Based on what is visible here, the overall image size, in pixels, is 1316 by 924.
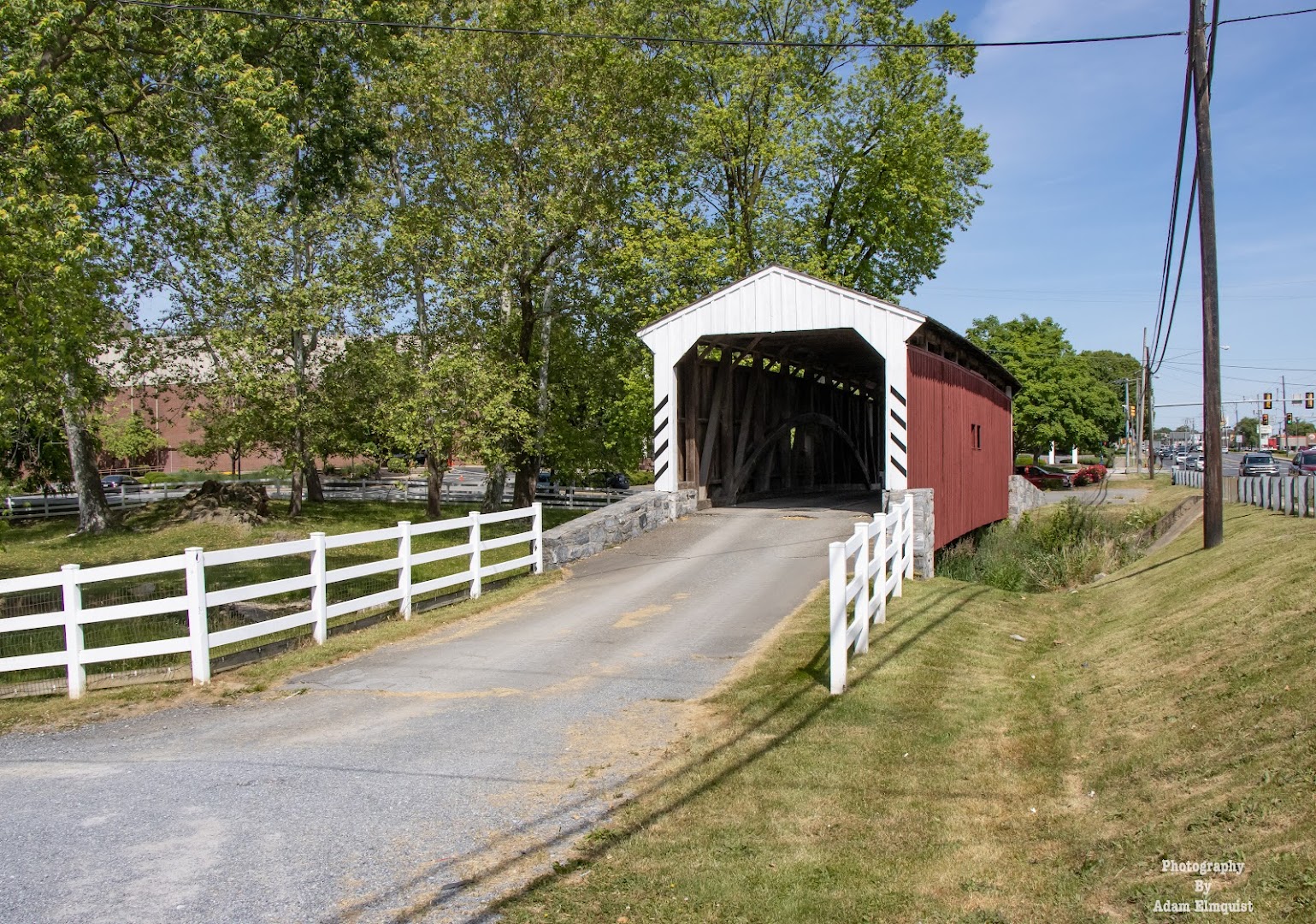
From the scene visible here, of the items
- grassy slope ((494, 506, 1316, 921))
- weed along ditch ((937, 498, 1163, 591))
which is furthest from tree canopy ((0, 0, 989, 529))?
grassy slope ((494, 506, 1316, 921))

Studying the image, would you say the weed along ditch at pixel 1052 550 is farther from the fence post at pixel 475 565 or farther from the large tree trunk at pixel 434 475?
the large tree trunk at pixel 434 475

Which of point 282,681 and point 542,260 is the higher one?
point 542,260

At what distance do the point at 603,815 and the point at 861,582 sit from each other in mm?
4329

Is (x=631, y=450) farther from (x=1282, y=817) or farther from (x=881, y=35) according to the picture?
(x=1282, y=817)

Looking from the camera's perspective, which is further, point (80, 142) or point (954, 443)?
point (954, 443)

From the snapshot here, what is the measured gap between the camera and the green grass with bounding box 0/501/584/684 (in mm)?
10812

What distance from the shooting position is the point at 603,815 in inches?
195

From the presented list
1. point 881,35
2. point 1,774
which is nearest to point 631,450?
point 881,35

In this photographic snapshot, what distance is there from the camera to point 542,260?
89.8ft

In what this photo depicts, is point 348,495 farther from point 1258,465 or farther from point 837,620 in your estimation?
point 1258,465

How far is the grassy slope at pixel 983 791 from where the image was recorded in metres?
4.00

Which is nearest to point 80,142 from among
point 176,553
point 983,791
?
point 176,553

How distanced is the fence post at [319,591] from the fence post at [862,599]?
4901mm

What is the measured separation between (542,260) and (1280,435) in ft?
492
